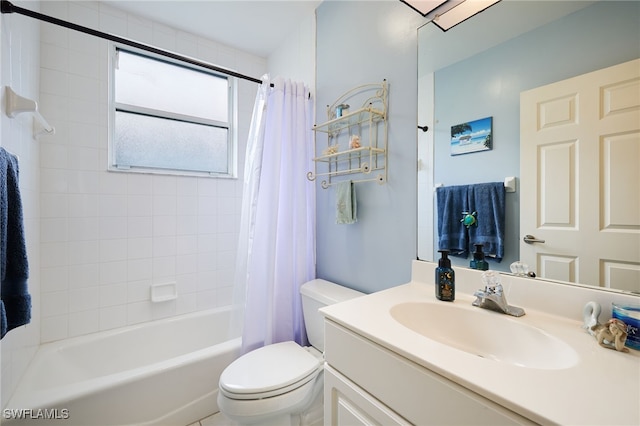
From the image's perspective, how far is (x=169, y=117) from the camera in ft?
6.74

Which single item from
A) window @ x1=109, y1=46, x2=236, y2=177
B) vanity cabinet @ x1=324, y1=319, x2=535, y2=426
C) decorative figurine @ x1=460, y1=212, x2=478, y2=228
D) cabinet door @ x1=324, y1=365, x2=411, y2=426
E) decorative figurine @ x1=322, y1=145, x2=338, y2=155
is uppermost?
window @ x1=109, y1=46, x2=236, y2=177

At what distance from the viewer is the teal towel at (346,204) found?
1458mm

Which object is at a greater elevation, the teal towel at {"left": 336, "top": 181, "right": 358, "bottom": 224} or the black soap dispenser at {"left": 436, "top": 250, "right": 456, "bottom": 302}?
the teal towel at {"left": 336, "top": 181, "right": 358, "bottom": 224}

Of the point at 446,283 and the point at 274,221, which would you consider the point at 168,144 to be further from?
the point at 446,283

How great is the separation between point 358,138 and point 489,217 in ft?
2.48

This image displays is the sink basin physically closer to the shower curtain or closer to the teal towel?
the teal towel

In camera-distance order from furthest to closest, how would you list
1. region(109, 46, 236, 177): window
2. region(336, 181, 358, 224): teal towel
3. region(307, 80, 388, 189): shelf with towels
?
region(109, 46, 236, 177): window
region(336, 181, 358, 224): teal towel
region(307, 80, 388, 189): shelf with towels

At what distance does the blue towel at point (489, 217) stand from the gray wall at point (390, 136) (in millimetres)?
264

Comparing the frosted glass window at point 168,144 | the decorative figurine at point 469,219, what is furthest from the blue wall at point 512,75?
the frosted glass window at point 168,144

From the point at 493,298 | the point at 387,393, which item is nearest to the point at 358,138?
the point at 493,298

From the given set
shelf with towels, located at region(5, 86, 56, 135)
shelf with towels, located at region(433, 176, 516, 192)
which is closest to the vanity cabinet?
shelf with towels, located at region(433, 176, 516, 192)

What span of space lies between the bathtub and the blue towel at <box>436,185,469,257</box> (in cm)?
127

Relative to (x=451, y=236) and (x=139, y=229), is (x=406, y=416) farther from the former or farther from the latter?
(x=139, y=229)

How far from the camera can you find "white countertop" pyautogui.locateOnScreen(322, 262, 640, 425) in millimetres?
423
